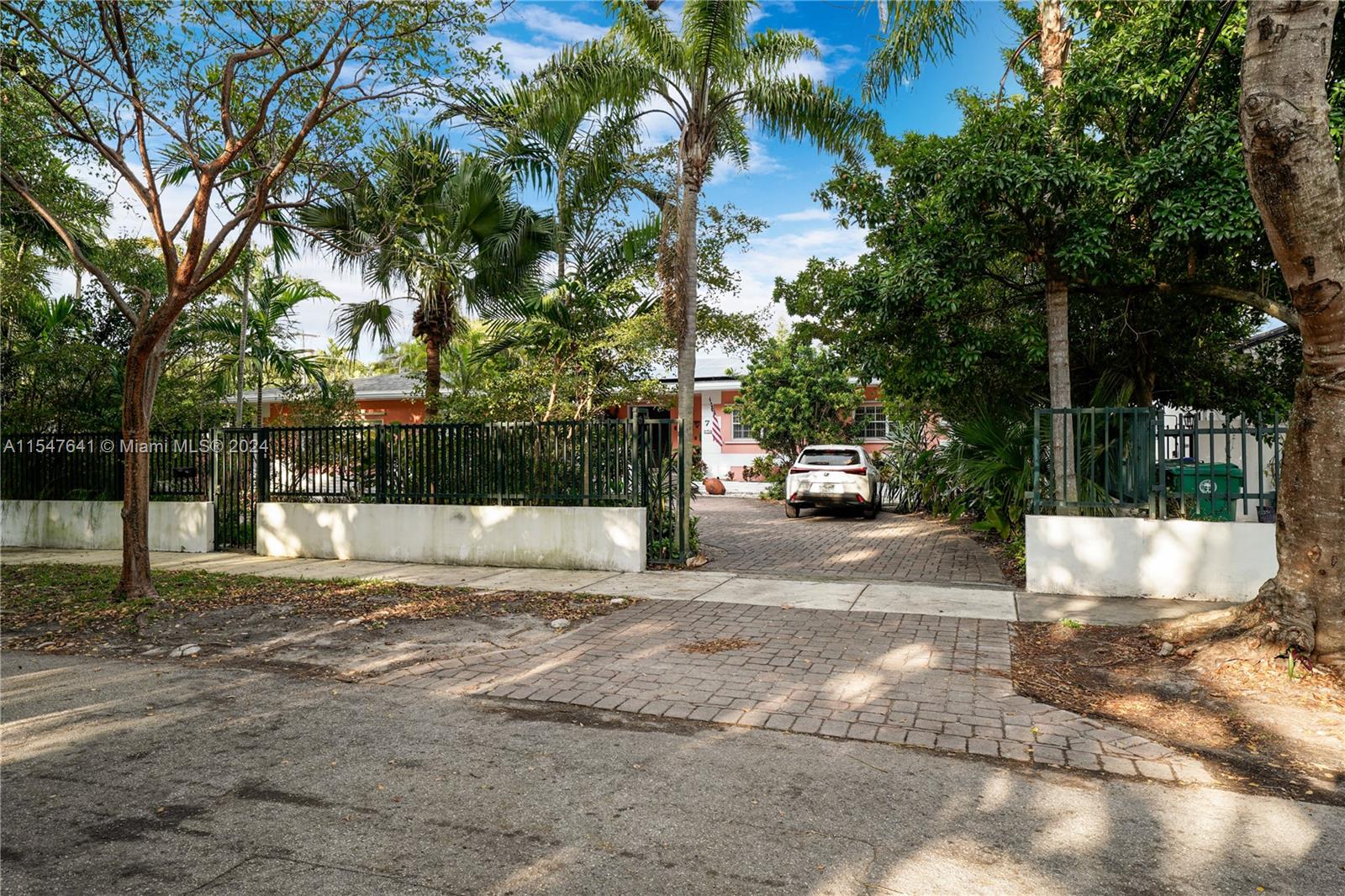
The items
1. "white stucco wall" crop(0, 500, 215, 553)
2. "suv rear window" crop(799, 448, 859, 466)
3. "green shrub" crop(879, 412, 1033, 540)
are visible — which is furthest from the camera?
"suv rear window" crop(799, 448, 859, 466)

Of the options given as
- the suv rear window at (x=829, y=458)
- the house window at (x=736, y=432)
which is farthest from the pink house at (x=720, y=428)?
the suv rear window at (x=829, y=458)

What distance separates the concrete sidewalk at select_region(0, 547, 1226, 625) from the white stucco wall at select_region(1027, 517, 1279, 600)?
0.20 m

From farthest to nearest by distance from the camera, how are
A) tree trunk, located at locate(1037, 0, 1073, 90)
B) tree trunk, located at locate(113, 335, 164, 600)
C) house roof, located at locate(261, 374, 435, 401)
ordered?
house roof, located at locate(261, 374, 435, 401) < tree trunk, located at locate(1037, 0, 1073, 90) < tree trunk, located at locate(113, 335, 164, 600)

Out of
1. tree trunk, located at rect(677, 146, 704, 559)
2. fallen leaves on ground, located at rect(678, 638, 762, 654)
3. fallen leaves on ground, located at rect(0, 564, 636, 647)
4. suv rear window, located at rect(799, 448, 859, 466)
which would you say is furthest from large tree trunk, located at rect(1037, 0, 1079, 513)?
suv rear window, located at rect(799, 448, 859, 466)

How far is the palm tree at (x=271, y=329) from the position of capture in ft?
49.2

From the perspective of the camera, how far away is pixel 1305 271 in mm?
5371

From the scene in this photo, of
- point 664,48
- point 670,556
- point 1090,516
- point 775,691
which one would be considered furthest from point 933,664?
point 664,48

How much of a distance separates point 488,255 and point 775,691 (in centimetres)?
1053

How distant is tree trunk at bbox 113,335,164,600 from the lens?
8.27m

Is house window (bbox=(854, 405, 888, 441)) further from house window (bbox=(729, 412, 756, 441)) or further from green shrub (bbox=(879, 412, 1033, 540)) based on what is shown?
green shrub (bbox=(879, 412, 1033, 540))

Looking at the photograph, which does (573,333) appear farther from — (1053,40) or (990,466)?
(1053,40)

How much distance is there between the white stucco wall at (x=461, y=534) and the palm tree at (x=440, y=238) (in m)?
2.35

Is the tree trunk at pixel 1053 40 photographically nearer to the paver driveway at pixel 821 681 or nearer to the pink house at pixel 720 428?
the paver driveway at pixel 821 681

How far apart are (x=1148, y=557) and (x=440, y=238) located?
10.5 meters
